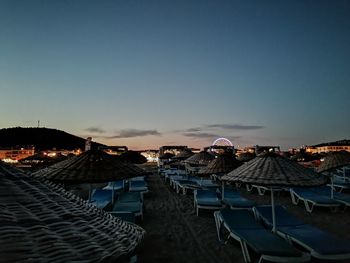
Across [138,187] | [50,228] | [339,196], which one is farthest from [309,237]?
[138,187]

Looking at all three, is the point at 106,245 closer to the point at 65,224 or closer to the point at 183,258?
the point at 65,224

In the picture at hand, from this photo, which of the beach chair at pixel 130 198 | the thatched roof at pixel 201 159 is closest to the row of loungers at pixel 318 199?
the thatched roof at pixel 201 159

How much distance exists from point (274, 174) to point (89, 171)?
359 centimetres

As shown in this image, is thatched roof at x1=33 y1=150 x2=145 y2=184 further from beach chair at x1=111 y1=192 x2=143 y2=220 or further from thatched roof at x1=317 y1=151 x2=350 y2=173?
thatched roof at x1=317 y1=151 x2=350 y2=173

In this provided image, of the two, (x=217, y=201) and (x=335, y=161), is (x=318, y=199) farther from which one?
(x=217, y=201)

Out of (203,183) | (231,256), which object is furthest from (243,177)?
(203,183)

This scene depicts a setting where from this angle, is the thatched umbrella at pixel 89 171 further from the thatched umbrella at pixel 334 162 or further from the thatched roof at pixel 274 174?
the thatched umbrella at pixel 334 162

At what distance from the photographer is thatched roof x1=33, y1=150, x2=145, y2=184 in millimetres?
4582

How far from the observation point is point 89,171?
15.8 ft

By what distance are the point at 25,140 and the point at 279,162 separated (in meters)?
75.1

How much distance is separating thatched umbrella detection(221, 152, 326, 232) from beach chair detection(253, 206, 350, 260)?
1.24m

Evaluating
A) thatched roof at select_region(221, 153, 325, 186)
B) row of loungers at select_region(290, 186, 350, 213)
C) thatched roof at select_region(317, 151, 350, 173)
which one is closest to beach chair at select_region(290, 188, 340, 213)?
row of loungers at select_region(290, 186, 350, 213)

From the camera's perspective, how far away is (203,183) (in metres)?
15.4

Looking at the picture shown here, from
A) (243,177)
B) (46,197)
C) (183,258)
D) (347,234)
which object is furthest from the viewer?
(347,234)
